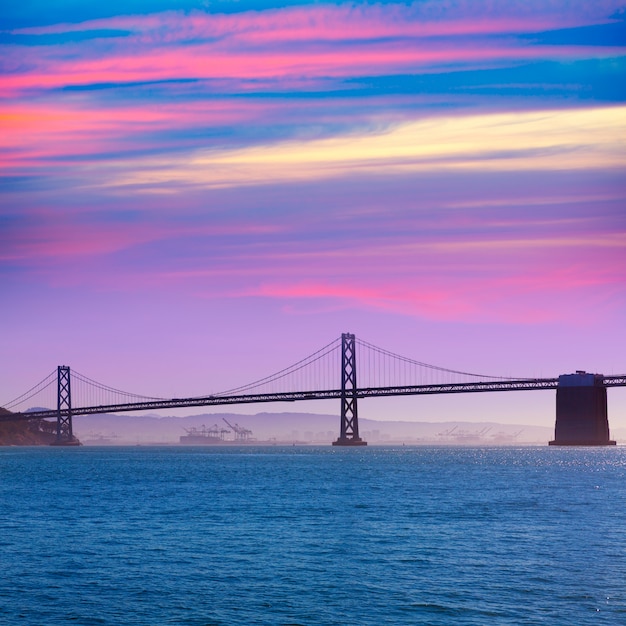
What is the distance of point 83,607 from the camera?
103 feet

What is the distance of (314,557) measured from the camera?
40.5 metres

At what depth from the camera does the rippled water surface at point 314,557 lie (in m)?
31.0

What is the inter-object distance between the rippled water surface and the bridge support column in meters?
91.0

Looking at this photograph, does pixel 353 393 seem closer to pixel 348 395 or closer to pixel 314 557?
pixel 348 395

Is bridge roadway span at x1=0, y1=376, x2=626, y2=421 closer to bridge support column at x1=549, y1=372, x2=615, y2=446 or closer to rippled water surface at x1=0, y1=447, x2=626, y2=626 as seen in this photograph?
bridge support column at x1=549, y1=372, x2=615, y2=446

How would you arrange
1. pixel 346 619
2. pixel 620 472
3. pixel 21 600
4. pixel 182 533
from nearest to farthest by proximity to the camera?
pixel 346 619 → pixel 21 600 → pixel 182 533 → pixel 620 472

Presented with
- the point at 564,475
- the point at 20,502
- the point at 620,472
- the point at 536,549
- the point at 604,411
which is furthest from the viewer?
the point at 604,411

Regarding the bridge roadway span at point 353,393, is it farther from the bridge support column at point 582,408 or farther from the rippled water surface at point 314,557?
the rippled water surface at point 314,557

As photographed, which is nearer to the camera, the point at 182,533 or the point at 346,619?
the point at 346,619

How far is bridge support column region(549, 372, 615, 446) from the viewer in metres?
162

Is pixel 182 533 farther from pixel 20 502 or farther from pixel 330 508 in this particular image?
pixel 20 502

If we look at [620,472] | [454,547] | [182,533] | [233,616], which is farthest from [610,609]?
[620,472]

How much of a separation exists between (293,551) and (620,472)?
6945 cm

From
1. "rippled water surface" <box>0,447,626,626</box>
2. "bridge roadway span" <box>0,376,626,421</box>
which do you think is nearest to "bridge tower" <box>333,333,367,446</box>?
"bridge roadway span" <box>0,376,626,421</box>
